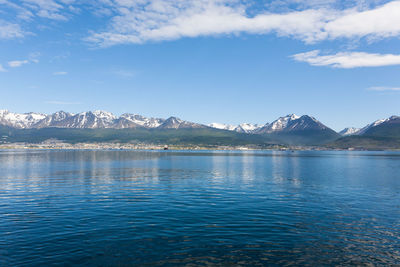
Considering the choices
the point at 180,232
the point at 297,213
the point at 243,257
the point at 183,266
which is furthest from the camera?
the point at 297,213

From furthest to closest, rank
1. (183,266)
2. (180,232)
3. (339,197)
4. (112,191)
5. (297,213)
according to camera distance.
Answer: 1. (112,191)
2. (339,197)
3. (297,213)
4. (180,232)
5. (183,266)

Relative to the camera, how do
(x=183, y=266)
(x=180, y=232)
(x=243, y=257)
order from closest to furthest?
(x=183, y=266) < (x=243, y=257) < (x=180, y=232)

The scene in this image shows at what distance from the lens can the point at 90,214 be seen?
127 ft

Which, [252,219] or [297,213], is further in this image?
[297,213]

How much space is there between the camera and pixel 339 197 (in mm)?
55281

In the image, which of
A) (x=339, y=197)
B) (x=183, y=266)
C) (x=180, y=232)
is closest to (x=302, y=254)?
(x=183, y=266)

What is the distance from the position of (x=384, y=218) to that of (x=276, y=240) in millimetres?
21283

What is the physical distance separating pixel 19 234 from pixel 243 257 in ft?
82.9

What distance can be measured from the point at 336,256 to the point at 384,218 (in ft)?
65.1

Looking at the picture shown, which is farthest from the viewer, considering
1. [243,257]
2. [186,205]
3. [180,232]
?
[186,205]

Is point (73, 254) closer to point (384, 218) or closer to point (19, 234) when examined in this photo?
point (19, 234)

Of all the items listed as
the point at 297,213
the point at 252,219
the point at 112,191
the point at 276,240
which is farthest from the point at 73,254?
the point at 112,191

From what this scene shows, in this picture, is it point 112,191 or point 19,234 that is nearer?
point 19,234

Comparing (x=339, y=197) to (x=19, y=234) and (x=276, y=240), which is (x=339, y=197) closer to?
(x=276, y=240)
